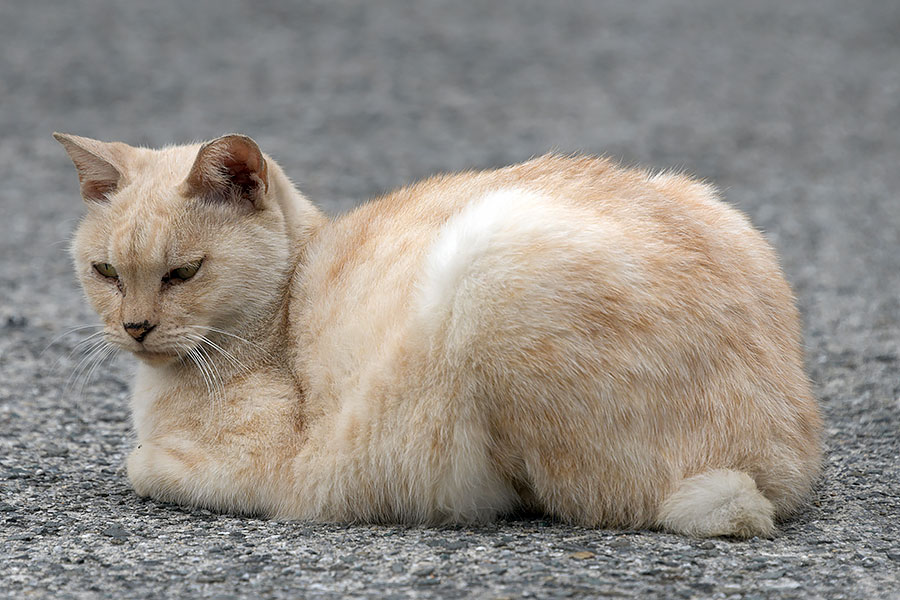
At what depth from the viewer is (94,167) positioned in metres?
3.93

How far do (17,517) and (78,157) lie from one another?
1.31 meters

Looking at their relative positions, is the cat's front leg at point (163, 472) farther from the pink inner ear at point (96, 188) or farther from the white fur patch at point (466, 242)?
the white fur patch at point (466, 242)

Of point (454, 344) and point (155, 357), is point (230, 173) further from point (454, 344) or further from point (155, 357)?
point (454, 344)

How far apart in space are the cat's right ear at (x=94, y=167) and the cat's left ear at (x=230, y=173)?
1.06 ft

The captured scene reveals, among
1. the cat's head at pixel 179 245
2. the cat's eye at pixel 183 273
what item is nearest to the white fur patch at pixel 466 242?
the cat's head at pixel 179 245

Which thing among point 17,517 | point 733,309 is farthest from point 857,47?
point 17,517

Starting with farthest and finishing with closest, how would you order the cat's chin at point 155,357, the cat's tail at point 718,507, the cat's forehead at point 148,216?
the cat's chin at point 155,357, the cat's forehead at point 148,216, the cat's tail at point 718,507

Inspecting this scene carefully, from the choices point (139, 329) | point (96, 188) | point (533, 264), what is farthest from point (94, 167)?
point (533, 264)

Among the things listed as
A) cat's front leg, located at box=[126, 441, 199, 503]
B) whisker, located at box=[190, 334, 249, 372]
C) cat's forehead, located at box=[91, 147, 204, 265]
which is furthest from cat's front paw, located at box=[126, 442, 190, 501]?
cat's forehead, located at box=[91, 147, 204, 265]

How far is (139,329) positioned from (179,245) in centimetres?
32

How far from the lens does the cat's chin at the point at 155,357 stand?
12.4 feet

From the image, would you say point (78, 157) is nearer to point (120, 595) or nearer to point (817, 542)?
point (120, 595)

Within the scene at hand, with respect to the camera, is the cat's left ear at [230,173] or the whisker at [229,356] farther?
the whisker at [229,356]

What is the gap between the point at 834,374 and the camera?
19.0 ft
